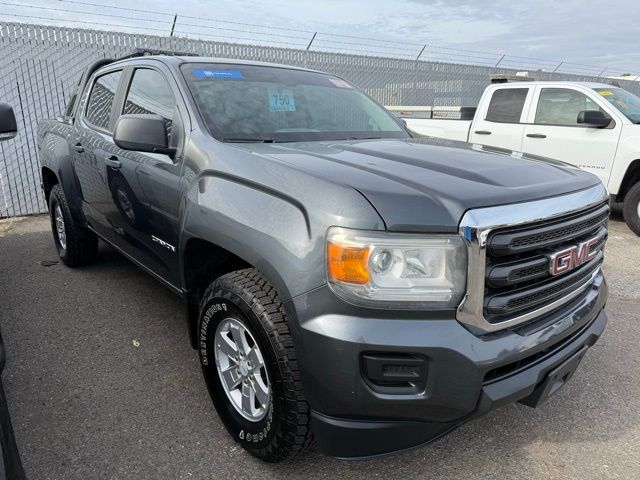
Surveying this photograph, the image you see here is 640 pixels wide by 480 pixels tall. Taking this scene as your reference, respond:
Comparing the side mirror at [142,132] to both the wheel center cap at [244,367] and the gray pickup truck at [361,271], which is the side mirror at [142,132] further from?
the wheel center cap at [244,367]

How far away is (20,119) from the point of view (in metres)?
7.03

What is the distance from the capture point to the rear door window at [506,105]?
750 cm

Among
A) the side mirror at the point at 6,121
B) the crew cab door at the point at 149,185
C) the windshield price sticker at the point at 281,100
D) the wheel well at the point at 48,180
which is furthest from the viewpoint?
the wheel well at the point at 48,180

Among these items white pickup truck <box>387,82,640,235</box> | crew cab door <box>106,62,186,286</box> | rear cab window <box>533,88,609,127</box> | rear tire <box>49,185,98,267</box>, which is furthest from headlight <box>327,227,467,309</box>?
rear cab window <box>533,88,609,127</box>

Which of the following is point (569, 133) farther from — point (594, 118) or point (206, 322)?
point (206, 322)

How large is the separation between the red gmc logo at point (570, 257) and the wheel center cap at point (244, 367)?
1334 mm

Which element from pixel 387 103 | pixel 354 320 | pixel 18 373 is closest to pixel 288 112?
pixel 354 320

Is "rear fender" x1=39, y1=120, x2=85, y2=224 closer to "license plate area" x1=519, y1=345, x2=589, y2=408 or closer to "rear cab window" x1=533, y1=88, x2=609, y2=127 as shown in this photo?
"license plate area" x1=519, y1=345, x2=589, y2=408

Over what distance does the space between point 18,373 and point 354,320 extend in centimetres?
239

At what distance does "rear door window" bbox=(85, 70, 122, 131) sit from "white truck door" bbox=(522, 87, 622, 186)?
581cm

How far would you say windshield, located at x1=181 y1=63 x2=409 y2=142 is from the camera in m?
2.69

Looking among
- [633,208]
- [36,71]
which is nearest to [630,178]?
[633,208]

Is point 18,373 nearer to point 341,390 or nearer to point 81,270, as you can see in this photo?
point 81,270

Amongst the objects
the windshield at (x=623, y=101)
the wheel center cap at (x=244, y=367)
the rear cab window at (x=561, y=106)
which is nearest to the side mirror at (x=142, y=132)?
the wheel center cap at (x=244, y=367)
